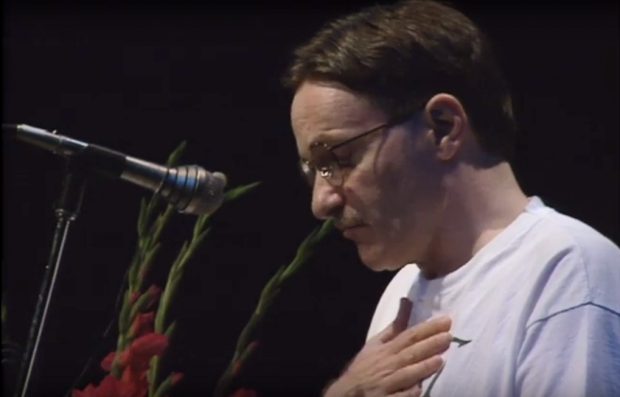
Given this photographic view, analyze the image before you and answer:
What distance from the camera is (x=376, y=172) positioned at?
1.12 m

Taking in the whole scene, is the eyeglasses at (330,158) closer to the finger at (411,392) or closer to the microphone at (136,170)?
the microphone at (136,170)

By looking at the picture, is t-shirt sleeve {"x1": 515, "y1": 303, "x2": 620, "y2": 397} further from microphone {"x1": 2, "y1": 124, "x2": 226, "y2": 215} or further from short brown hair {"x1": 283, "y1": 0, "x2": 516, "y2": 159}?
microphone {"x1": 2, "y1": 124, "x2": 226, "y2": 215}

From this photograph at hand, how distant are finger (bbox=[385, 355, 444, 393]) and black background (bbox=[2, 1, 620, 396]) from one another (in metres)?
0.31

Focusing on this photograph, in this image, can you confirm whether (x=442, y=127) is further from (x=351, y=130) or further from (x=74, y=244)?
(x=74, y=244)

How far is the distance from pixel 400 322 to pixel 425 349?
77 millimetres

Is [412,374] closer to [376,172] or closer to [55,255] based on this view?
[376,172]

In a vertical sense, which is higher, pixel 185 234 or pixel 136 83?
pixel 136 83

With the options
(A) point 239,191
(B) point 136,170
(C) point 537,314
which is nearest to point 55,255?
(B) point 136,170

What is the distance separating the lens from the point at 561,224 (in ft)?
3.46

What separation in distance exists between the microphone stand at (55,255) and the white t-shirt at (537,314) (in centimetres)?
43

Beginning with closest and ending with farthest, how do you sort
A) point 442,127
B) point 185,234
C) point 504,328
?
point 504,328, point 442,127, point 185,234

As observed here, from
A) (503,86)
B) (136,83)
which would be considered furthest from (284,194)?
(503,86)

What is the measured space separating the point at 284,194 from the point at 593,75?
462mm

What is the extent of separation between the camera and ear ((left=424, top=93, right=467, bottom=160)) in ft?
3.64
